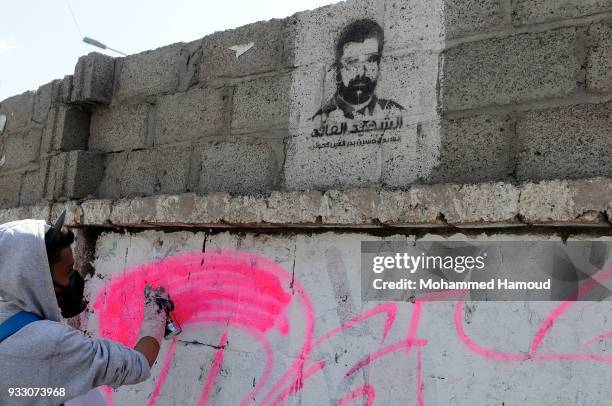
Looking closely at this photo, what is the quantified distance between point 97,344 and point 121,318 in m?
0.95

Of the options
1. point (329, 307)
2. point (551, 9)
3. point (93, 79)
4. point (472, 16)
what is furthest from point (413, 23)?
point (93, 79)

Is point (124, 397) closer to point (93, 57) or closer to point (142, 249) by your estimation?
point (142, 249)

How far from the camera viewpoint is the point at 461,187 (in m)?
2.09

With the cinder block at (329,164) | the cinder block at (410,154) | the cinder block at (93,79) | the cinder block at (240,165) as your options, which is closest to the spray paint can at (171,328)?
the cinder block at (240,165)

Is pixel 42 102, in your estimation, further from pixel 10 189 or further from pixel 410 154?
pixel 410 154

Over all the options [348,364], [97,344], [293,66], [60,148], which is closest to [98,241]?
[60,148]

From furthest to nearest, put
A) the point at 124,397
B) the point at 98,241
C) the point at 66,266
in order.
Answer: the point at 98,241 < the point at 124,397 < the point at 66,266

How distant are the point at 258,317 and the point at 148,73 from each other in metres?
1.59

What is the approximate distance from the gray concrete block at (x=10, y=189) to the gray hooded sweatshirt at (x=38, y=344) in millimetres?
1948

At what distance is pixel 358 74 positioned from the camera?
2568mm

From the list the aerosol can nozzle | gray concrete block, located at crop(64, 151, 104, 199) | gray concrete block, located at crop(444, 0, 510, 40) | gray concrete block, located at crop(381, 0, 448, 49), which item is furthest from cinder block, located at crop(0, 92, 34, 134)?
gray concrete block, located at crop(444, 0, 510, 40)

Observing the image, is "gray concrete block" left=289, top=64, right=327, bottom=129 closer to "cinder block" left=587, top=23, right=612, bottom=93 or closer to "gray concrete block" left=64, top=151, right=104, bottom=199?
"cinder block" left=587, top=23, right=612, bottom=93

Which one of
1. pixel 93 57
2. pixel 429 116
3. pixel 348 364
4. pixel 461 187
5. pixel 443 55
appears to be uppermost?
pixel 93 57

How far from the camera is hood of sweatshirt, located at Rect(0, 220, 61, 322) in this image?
2.05 metres
